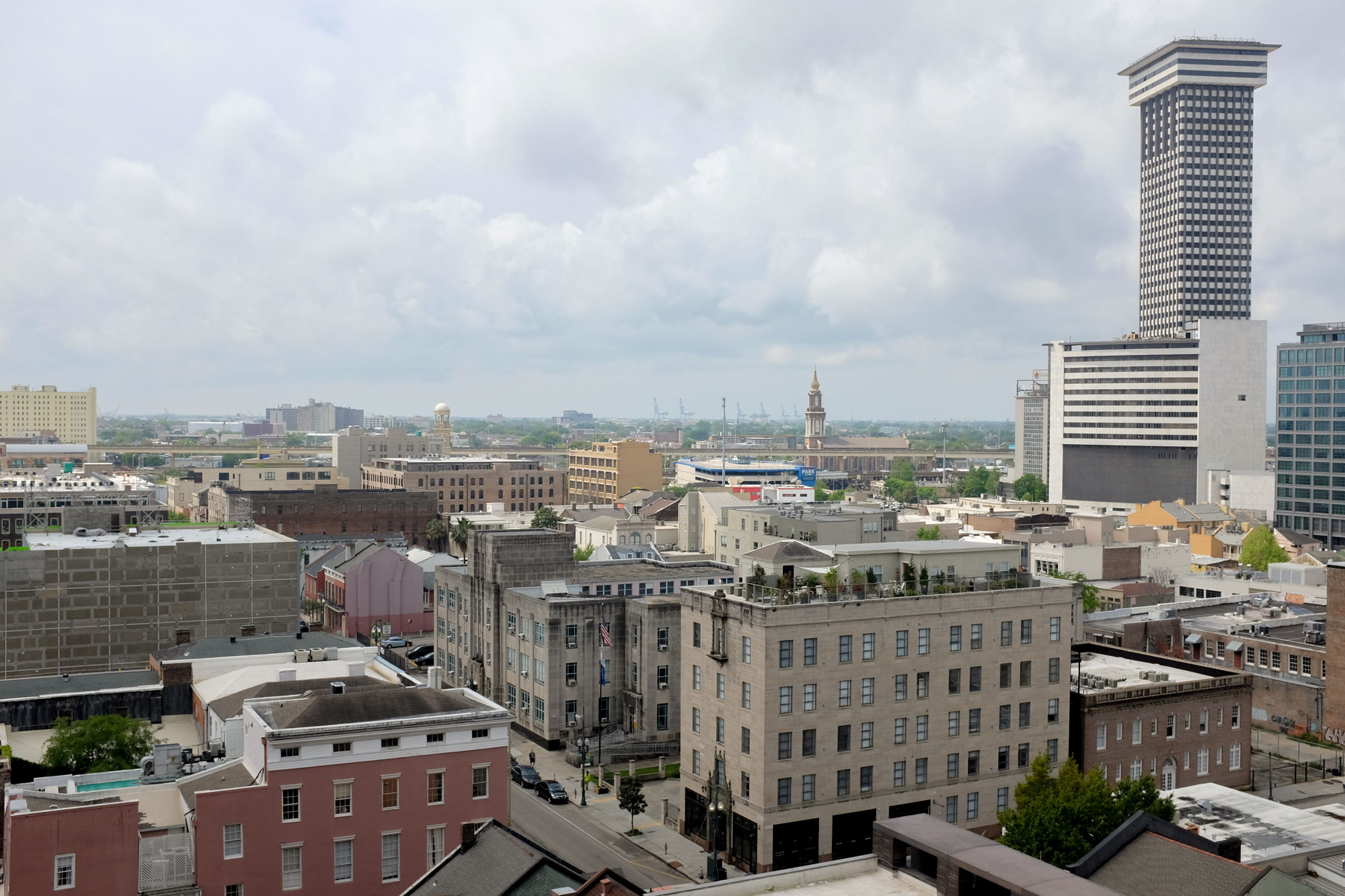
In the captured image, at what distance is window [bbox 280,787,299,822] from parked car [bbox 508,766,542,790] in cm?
3037

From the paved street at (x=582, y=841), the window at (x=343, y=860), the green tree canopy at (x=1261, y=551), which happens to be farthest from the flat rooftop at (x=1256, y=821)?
the green tree canopy at (x=1261, y=551)

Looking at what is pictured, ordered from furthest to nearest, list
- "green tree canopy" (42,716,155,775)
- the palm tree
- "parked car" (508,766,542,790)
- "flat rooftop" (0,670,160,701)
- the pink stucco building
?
the palm tree → "parked car" (508,766,542,790) → "flat rooftop" (0,670,160,701) → "green tree canopy" (42,716,155,775) → the pink stucco building

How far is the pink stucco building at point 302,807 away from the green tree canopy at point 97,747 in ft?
12.1

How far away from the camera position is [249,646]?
87062 millimetres

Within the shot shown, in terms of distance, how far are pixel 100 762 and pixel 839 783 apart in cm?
3973

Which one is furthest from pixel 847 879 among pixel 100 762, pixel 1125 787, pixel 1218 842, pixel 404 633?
pixel 404 633

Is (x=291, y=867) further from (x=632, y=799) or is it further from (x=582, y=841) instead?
(x=632, y=799)

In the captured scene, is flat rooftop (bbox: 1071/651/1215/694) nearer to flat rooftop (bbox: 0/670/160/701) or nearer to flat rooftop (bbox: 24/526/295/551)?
flat rooftop (bbox: 0/670/160/701)

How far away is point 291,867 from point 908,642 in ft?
117

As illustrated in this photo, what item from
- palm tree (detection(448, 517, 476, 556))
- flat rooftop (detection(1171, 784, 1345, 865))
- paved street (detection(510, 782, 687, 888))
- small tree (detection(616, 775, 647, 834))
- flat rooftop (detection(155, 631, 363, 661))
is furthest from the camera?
palm tree (detection(448, 517, 476, 556))

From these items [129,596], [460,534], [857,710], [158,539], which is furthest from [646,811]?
[460,534]

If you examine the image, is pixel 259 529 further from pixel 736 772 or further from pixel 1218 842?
pixel 1218 842

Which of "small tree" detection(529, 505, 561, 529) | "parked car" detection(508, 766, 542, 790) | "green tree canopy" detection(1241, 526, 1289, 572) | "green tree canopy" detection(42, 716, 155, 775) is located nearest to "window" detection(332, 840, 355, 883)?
"green tree canopy" detection(42, 716, 155, 775)

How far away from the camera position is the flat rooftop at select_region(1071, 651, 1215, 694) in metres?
81.4
